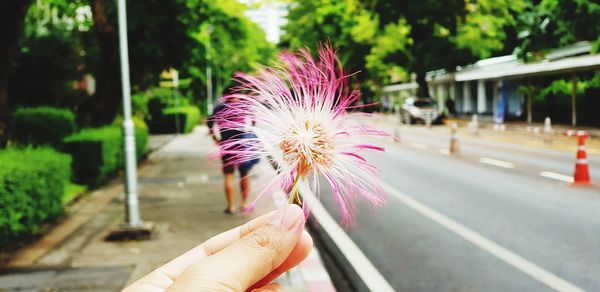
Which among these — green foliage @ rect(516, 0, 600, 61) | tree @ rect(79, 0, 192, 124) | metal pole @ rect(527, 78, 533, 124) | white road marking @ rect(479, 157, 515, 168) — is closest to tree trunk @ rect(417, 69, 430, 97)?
metal pole @ rect(527, 78, 533, 124)

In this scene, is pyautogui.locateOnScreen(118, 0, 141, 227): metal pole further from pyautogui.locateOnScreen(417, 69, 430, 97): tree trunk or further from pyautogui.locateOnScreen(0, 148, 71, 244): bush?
pyautogui.locateOnScreen(417, 69, 430, 97): tree trunk

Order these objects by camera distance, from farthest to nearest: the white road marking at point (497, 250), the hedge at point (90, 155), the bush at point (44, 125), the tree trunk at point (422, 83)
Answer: the tree trunk at point (422, 83)
the bush at point (44, 125)
the hedge at point (90, 155)
the white road marking at point (497, 250)

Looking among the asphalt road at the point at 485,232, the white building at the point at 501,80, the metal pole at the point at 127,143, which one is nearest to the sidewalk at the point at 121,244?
the metal pole at the point at 127,143

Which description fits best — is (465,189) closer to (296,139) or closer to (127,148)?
(127,148)

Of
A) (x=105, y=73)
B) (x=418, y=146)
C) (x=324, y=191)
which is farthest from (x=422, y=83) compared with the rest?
(x=324, y=191)

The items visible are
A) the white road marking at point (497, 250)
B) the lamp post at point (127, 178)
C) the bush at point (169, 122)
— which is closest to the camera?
the white road marking at point (497, 250)

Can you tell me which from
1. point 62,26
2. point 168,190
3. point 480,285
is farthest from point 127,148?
point 62,26

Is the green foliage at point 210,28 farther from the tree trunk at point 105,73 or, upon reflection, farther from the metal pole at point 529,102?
the metal pole at point 529,102
